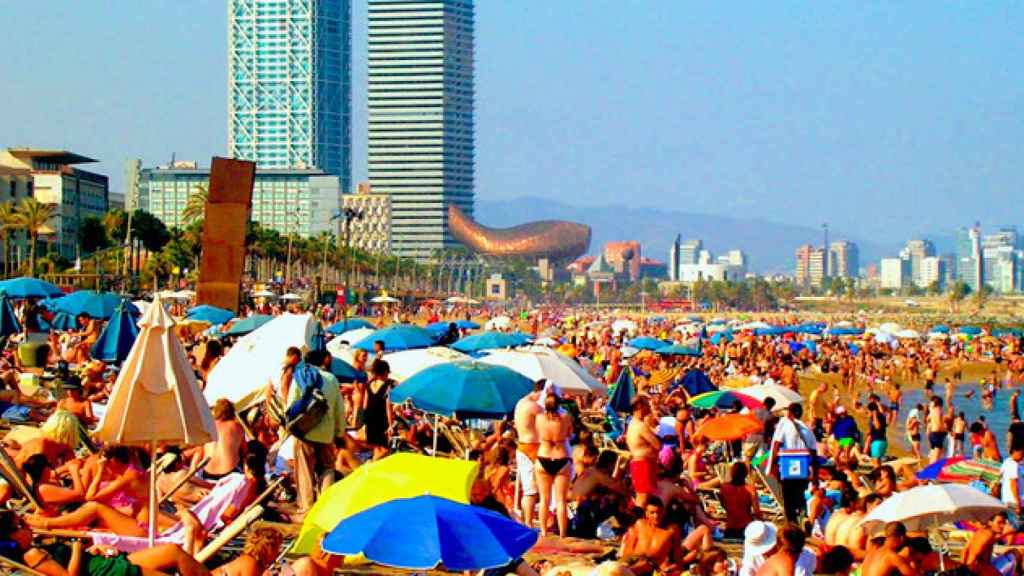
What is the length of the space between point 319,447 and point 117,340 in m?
7.00

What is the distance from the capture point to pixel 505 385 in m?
13.0

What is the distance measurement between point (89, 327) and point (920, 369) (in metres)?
42.9

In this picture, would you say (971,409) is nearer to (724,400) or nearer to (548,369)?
(724,400)

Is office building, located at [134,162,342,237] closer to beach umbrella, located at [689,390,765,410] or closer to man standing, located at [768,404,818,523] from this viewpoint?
beach umbrella, located at [689,390,765,410]

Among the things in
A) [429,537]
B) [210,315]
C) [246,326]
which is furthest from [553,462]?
[210,315]

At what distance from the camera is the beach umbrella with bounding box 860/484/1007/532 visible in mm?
10500

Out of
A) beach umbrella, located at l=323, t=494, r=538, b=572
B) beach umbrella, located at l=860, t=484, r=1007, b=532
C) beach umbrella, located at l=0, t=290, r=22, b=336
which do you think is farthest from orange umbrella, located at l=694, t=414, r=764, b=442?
beach umbrella, located at l=0, t=290, r=22, b=336

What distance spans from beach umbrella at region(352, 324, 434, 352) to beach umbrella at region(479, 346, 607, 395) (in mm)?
3344

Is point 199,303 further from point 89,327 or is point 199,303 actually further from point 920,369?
point 920,369

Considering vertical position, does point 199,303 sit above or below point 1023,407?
above

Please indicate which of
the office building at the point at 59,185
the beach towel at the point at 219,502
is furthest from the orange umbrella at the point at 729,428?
the office building at the point at 59,185

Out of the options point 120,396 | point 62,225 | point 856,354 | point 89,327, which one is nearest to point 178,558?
point 120,396

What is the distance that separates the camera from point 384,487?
8.49 metres

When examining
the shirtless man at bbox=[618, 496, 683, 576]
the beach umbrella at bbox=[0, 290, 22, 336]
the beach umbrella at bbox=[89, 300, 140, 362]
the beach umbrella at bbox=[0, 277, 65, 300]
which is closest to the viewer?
the shirtless man at bbox=[618, 496, 683, 576]
